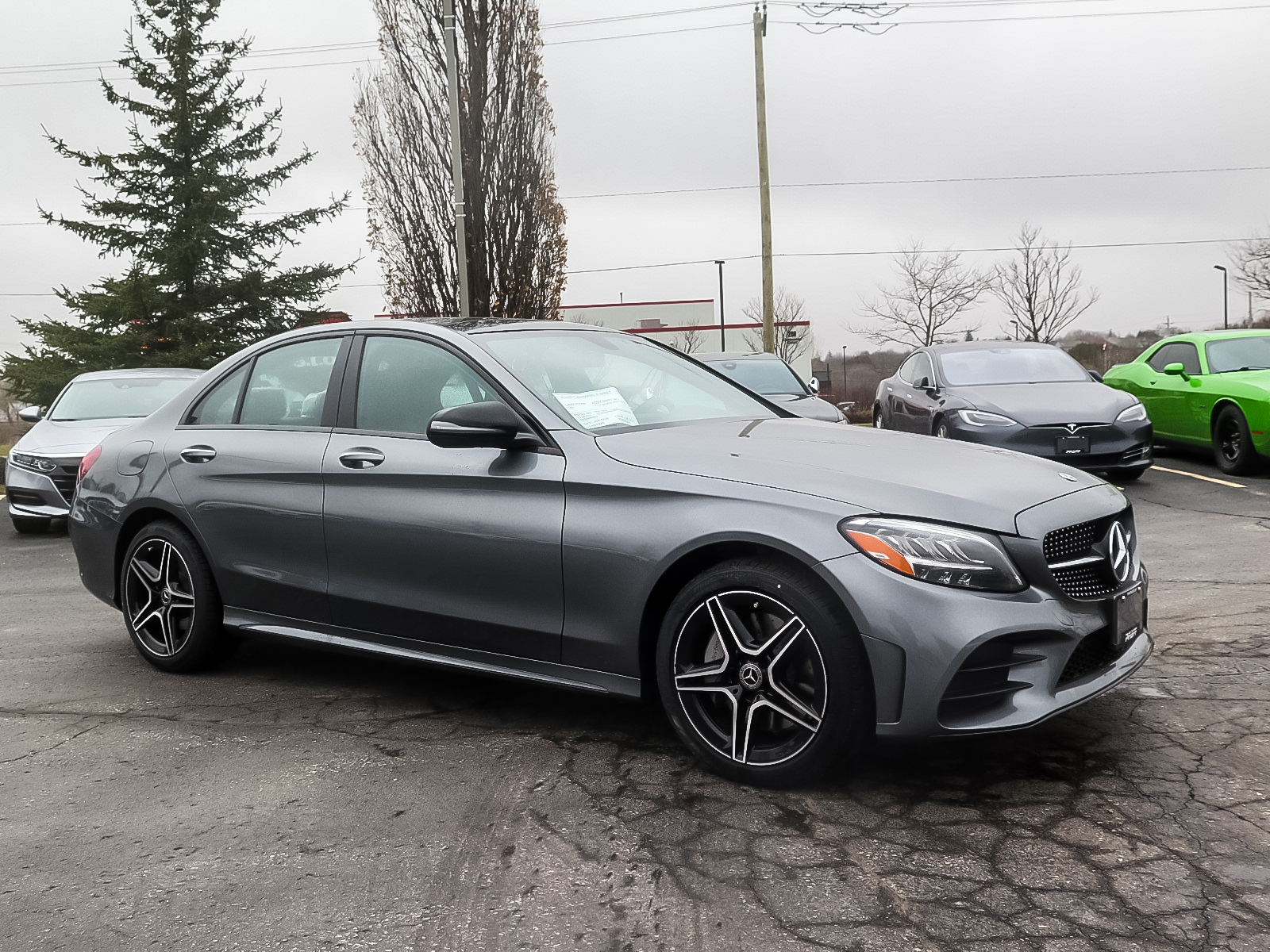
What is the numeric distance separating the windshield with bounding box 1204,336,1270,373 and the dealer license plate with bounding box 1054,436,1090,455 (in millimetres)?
2704

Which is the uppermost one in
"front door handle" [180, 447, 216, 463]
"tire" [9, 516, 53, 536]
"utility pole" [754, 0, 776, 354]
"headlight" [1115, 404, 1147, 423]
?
"utility pole" [754, 0, 776, 354]

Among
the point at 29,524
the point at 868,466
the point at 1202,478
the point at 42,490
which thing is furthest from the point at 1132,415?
the point at 29,524

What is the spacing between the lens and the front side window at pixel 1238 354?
38.7ft

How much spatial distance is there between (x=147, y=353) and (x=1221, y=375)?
88.5 ft

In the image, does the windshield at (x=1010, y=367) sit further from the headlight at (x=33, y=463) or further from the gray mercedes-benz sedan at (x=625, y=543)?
the headlight at (x=33, y=463)

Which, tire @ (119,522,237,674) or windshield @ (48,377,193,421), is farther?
windshield @ (48,377,193,421)

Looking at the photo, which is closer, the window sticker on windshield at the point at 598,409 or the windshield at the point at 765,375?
the window sticker on windshield at the point at 598,409

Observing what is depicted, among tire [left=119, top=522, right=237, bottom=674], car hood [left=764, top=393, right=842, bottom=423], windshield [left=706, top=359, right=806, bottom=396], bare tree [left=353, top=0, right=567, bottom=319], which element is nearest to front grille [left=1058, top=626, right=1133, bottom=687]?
tire [left=119, top=522, right=237, bottom=674]

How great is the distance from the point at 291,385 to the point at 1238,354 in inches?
412

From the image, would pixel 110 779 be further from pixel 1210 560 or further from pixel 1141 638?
pixel 1210 560

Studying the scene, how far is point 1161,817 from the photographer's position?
320 cm

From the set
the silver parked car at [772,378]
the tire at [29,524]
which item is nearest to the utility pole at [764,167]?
the silver parked car at [772,378]

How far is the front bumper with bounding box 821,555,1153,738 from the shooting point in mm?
3180

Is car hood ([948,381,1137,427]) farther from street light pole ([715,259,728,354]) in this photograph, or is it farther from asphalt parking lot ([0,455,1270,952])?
street light pole ([715,259,728,354])
